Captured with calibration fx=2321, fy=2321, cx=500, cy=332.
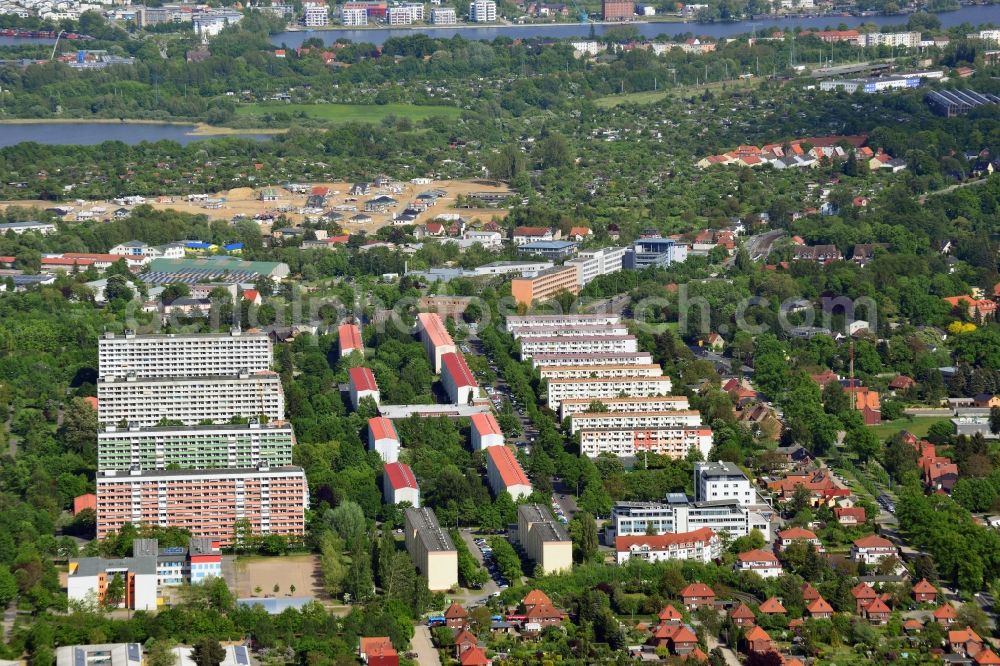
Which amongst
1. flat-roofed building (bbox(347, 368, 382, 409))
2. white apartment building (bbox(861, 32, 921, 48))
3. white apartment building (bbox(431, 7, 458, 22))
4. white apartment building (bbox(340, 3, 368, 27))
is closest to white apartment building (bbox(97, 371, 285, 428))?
flat-roofed building (bbox(347, 368, 382, 409))

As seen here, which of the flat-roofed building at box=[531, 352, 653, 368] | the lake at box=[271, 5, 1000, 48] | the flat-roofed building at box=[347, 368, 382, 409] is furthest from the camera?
the lake at box=[271, 5, 1000, 48]

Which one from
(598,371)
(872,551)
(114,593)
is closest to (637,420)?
(598,371)

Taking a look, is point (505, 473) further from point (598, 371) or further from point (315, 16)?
point (315, 16)

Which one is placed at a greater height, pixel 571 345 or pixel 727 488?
pixel 571 345

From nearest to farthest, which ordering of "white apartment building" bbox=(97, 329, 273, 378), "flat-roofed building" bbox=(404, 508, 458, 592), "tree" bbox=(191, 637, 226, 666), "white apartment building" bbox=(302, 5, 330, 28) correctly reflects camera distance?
1. "tree" bbox=(191, 637, 226, 666)
2. "flat-roofed building" bbox=(404, 508, 458, 592)
3. "white apartment building" bbox=(97, 329, 273, 378)
4. "white apartment building" bbox=(302, 5, 330, 28)

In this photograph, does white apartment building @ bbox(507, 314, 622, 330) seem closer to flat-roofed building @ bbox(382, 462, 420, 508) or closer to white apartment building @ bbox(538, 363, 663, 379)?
white apartment building @ bbox(538, 363, 663, 379)

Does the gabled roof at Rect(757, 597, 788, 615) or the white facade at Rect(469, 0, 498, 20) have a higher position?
the white facade at Rect(469, 0, 498, 20)
